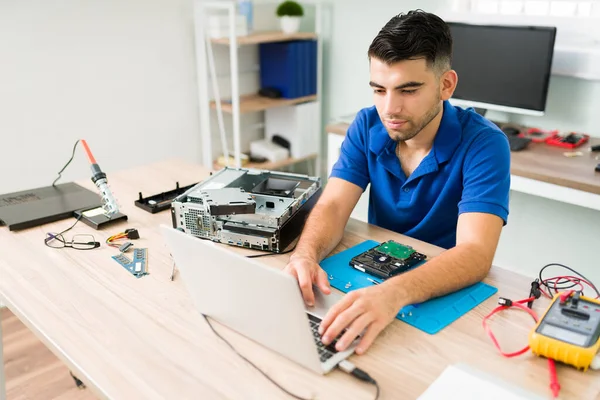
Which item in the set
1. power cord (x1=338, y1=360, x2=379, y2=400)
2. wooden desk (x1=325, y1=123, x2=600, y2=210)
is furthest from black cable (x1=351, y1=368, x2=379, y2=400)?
wooden desk (x1=325, y1=123, x2=600, y2=210)

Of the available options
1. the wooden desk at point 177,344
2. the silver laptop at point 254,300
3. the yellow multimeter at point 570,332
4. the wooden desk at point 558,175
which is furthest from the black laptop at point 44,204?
the wooden desk at point 558,175

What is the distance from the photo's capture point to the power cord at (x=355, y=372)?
0.90m

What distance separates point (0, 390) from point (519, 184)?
6.32ft

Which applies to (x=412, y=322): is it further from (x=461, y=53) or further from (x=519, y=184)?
(x=461, y=53)

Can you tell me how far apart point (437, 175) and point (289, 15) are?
198 cm

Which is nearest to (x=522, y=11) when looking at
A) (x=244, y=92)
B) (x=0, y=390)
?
(x=244, y=92)

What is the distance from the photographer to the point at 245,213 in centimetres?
132

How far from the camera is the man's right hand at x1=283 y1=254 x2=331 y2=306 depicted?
1.09 meters

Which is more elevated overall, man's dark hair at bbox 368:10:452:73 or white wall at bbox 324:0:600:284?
man's dark hair at bbox 368:10:452:73

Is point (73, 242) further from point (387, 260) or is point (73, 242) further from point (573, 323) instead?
point (573, 323)

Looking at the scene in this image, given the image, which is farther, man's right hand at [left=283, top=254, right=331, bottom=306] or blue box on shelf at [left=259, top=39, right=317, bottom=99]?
blue box on shelf at [left=259, top=39, right=317, bottom=99]

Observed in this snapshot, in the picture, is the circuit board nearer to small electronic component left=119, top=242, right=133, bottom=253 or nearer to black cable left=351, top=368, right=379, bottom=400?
small electronic component left=119, top=242, right=133, bottom=253

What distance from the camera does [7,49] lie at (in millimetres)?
2406

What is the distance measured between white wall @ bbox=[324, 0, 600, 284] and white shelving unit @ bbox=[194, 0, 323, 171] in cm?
20
